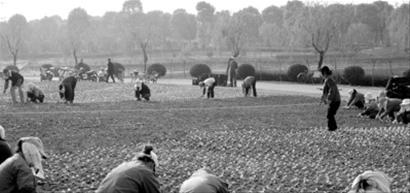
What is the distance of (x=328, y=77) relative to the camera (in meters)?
17.5

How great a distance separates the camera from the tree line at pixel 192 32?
7594 centimetres

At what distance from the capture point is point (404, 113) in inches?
782

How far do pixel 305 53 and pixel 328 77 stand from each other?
215 ft

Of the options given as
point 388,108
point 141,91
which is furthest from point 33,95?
point 388,108

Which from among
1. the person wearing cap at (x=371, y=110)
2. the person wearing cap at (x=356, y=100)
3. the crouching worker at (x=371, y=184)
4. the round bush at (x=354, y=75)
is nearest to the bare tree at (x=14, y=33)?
the round bush at (x=354, y=75)

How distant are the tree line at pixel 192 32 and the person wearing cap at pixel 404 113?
4359 cm

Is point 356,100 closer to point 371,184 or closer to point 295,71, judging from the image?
point 371,184

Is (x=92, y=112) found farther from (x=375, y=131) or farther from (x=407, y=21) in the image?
(x=407, y=21)

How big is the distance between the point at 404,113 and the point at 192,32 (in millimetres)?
103222

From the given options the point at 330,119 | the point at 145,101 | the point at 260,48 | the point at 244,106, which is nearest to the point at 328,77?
the point at 330,119

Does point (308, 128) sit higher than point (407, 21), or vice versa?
point (407, 21)

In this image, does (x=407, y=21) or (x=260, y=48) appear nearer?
(x=407, y=21)

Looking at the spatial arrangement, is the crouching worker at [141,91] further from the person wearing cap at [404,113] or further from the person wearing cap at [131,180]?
the person wearing cap at [131,180]

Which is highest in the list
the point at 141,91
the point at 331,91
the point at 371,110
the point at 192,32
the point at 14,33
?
the point at 192,32
